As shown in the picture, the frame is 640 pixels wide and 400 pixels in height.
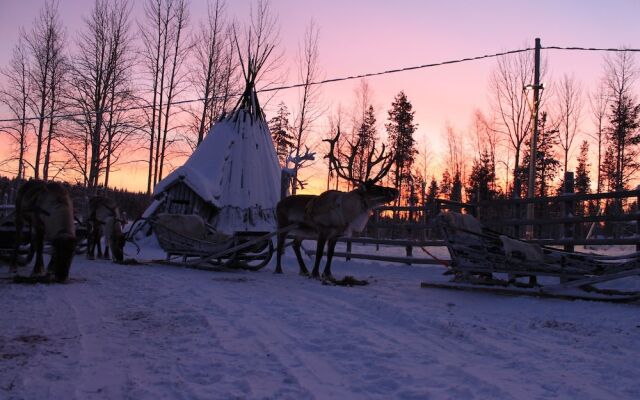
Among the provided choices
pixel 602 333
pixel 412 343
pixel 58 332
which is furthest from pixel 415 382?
pixel 58 332

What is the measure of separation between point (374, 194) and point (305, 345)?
598 centimetres

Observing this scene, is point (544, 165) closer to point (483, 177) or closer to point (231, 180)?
point (483, 177)

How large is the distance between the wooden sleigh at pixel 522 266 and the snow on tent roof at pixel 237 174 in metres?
12.5

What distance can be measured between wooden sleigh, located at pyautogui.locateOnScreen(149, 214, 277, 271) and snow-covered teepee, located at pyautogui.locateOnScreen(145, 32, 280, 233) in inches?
292

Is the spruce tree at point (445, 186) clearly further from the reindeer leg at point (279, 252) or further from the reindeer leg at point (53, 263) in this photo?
the reindeer leg at point (53, 263)

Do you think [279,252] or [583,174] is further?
[583,174]

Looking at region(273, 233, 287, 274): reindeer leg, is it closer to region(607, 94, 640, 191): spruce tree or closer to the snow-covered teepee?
the snow-covered teepee

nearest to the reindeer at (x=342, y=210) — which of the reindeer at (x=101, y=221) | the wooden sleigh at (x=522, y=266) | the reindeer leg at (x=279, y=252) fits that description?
the reindeer leg at (x=279, y=252)

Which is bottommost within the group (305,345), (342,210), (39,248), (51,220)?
(305,345)

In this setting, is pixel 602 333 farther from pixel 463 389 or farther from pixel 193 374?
pixel 193 374

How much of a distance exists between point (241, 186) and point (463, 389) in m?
17.6

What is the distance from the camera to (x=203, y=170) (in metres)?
20.2

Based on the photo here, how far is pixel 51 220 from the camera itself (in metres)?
7.52

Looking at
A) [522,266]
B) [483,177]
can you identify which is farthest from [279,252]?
[483,177]
